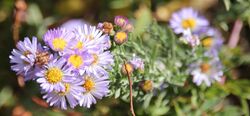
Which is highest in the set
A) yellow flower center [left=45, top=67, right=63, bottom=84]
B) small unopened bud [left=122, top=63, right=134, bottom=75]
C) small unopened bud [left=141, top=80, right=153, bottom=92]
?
yellow flower center [left=45, top=67, right=63, bottom=84]

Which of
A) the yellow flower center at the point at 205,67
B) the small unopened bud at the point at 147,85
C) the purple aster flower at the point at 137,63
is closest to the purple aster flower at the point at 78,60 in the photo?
the purple aster flower at the point at 137,63

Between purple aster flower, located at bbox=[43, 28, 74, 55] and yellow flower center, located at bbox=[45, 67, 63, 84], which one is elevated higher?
purple aster flower, located at bbox=[43, 28, 74, 55]

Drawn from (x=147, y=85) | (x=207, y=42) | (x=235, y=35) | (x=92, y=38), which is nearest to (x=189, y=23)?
(x=207, y=42)

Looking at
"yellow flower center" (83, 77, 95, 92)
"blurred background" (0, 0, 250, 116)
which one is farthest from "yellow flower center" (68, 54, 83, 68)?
"blurred background" (0, 0, 250, 116)

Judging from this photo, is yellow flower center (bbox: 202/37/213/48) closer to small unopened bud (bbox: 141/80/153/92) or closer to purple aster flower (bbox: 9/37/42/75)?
small unopened bud (bbox: 141/80/153/92)

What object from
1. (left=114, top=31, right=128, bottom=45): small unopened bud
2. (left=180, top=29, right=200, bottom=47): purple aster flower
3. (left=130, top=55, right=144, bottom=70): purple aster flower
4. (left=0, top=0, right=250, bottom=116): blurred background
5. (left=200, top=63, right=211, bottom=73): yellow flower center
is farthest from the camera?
(left=0, top=0, right=250, bottom=116): blurred background

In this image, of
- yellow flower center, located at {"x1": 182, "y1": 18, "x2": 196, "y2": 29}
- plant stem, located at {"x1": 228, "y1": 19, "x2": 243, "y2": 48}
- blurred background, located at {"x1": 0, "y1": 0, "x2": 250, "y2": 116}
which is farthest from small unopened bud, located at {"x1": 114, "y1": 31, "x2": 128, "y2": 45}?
plant stem, located at {"x1": 228, "y1": 19, "x2": 243, "y2": 48}

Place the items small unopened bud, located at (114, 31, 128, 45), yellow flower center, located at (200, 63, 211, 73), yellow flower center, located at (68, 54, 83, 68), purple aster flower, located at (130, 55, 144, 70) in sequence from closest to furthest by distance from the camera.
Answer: yellow flower center, located at (68, 54, 83, 68)
small unopened bud, located at (114, 31, 128, 45)
purple aster flower, located at (130, 55, 144, 70)
yellow flower center, located at (200, 63, 211, 73)

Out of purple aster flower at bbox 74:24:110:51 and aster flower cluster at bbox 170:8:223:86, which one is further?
aster flower cluster at bbox 170:8:223:86
